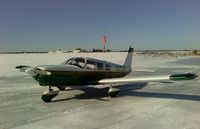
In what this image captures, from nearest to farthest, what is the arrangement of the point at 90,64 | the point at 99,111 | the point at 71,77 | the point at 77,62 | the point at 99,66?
the point at 99,111 → the point at 71,77 → the point at 77,62 → the point at 90,64 → the point at 99,66

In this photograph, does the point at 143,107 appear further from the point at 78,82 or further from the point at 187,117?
the point at 78,82

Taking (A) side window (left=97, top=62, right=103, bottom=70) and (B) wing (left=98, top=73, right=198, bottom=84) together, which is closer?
(B) wing (left=98, top=73, right=198, bottom=84)

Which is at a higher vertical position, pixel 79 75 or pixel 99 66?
pixel 99 66

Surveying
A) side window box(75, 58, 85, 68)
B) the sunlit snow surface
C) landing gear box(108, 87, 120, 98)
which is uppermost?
side window box(75, 58, 85, 68)

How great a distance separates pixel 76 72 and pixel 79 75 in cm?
32

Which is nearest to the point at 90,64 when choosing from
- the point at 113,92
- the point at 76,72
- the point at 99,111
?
the point at 76,72

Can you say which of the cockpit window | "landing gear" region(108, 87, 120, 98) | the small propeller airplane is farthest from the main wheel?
"landing gear" region(108, 87, 120, 98)

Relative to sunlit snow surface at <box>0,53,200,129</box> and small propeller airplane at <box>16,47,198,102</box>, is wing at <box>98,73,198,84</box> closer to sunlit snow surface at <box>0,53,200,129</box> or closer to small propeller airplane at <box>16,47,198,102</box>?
small propeller airplane at <box>16,47,198,102</box>

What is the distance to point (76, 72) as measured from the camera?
10.5 meters

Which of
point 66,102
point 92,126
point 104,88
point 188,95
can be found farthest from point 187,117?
point 104,88

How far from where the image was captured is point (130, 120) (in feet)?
23.3

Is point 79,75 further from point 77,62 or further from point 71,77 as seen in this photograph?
point 77,62

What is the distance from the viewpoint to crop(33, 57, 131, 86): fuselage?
9.56m

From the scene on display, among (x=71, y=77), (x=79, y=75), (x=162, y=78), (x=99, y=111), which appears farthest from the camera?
(x=79, y=75)
